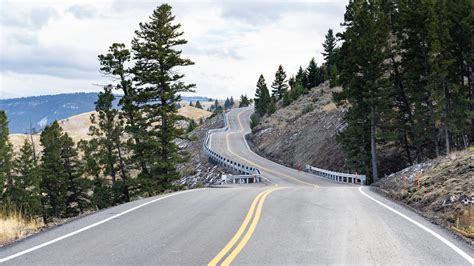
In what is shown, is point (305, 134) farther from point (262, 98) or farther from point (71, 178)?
point (262, 98)

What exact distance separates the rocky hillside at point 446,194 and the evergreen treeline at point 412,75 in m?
12.6

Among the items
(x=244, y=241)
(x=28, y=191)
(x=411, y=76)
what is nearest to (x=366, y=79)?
(x=411, y=76)

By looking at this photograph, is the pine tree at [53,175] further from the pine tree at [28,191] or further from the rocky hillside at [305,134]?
the rocky hillside at [305,134]

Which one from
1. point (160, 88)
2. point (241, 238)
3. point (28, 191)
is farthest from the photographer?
point (28, 191)

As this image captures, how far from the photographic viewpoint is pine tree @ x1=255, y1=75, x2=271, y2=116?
107 metres

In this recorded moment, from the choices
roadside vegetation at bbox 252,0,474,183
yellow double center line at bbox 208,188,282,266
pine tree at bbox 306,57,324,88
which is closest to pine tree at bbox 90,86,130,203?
roadside vegetation at bbox 252,0,474,183

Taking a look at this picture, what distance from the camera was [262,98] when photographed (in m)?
108

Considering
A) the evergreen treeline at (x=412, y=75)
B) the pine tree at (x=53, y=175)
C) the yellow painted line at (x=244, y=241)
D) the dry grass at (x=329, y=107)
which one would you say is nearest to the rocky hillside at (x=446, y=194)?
the yellow painted line at (x=244, y=241)

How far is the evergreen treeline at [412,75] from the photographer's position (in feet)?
105

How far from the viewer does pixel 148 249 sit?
8.18 meters

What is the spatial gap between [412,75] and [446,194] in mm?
21484

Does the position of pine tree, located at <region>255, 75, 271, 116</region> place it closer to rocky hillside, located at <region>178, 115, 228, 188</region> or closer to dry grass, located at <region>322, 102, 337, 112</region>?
rocky hillside, located at <region>178, 115, 228, 188</region>

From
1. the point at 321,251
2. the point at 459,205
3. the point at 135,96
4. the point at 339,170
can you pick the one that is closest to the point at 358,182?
the point at 339,170

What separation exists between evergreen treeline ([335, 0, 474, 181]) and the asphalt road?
825 inches
